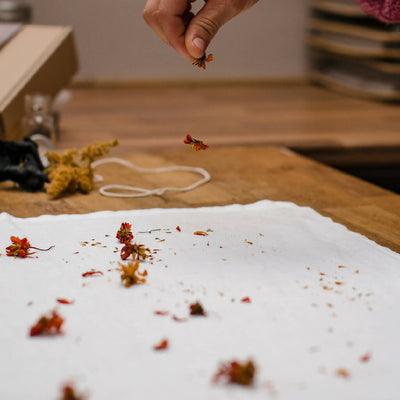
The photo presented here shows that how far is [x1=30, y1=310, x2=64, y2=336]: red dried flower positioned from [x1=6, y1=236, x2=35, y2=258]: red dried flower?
0.55ft

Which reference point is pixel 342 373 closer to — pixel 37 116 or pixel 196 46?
pixel 196 46

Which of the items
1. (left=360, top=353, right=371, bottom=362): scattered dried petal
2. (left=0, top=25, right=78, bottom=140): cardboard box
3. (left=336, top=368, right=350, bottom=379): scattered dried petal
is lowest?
(left=360, top=353, right=371, bottom=362): scattered dried petal

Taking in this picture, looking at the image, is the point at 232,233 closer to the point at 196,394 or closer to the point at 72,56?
the point at 196,394

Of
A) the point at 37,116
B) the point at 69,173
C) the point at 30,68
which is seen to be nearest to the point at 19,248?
the point at 69,173

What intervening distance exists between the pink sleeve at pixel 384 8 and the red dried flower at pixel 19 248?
0.69 metres

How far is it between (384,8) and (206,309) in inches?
26.2

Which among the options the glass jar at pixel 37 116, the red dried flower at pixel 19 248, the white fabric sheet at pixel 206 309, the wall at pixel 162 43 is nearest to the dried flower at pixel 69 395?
the white fabric sheet at pixel 206 309

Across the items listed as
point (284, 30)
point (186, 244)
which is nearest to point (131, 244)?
point (186, 244)

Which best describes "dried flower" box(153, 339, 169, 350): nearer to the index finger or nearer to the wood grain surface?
the index finger

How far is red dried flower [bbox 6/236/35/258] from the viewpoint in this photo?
664 mm

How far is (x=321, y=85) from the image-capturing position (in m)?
2.21

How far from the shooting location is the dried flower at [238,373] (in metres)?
0.44

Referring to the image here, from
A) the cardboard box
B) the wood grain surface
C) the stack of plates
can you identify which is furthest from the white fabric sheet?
the stack of plates

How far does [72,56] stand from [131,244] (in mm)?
896
